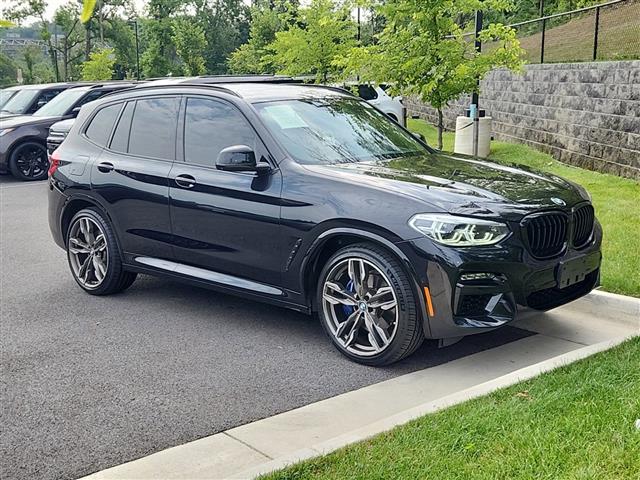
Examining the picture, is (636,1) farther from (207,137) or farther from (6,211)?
(6,211)

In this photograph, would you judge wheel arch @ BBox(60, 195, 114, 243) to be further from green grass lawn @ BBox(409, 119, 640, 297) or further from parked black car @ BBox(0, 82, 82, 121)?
parked black car @ BBox(0, 82, 82, 121)

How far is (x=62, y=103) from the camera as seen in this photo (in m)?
15.9

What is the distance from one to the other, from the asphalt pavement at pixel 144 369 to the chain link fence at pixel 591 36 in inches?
329

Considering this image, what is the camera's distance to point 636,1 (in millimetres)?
12836

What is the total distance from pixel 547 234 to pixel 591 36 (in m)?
10.4

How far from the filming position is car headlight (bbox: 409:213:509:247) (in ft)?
15.0

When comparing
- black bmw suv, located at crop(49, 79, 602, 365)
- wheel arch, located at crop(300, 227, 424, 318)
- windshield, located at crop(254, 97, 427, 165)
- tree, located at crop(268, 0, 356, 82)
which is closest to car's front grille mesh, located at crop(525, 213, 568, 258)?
black bmw suv, located at crop(49, 79, 602, 365)

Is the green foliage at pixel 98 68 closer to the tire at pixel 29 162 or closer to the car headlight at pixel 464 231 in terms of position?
the tire at pixel 29 162

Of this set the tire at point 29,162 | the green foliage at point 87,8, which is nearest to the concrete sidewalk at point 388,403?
the green foliage at point 87,8

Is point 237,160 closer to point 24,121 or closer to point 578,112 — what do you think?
point 578,112

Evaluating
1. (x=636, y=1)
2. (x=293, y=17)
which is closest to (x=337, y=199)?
(x=636, y=1)

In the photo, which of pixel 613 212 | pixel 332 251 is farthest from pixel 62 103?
pixel 332 251

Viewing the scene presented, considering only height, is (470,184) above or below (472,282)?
above

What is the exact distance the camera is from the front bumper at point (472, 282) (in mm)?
4531
